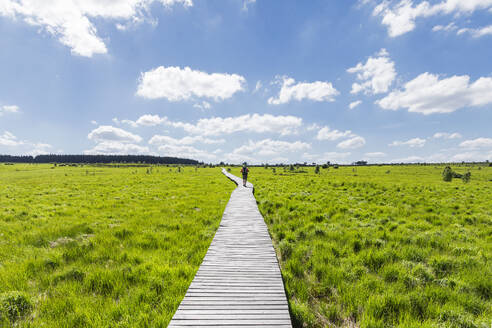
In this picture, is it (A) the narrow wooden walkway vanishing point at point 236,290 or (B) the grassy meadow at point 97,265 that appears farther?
(B) the grassy meadow at point 97,265

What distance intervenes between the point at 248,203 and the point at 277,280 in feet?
26.5

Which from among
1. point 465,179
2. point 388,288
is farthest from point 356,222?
point 465,179

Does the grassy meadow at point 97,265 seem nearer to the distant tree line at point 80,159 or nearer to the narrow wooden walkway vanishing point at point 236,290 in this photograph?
the narrow wooden walkway vanishing point at point 236,290

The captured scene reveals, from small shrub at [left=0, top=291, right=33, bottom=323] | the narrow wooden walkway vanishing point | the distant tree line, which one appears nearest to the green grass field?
small shrub at [left=0, top=291, right=33, bottom=323]

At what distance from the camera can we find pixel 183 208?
39.8 feet

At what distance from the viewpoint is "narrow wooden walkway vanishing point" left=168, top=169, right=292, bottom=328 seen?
3.61 meters

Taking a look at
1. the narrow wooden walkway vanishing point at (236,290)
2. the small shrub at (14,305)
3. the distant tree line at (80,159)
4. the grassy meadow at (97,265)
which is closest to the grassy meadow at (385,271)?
the narrow wooden walkway vanishing point at (236,290)

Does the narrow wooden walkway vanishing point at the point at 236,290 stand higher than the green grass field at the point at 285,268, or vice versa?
the narrow wooden walkway vanishing point at the point at 236,290

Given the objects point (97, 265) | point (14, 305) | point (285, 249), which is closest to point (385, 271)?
point (285, 249)

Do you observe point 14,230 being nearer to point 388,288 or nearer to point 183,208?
point 183,208

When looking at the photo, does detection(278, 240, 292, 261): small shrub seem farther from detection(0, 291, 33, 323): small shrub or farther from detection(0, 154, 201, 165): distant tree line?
detection(0, 154, 201, 165): distant tree line

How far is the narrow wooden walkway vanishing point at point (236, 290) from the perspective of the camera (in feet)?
11.9

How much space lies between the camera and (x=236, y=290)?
443cm

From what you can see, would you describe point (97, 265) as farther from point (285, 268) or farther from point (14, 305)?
point (285, 268)
